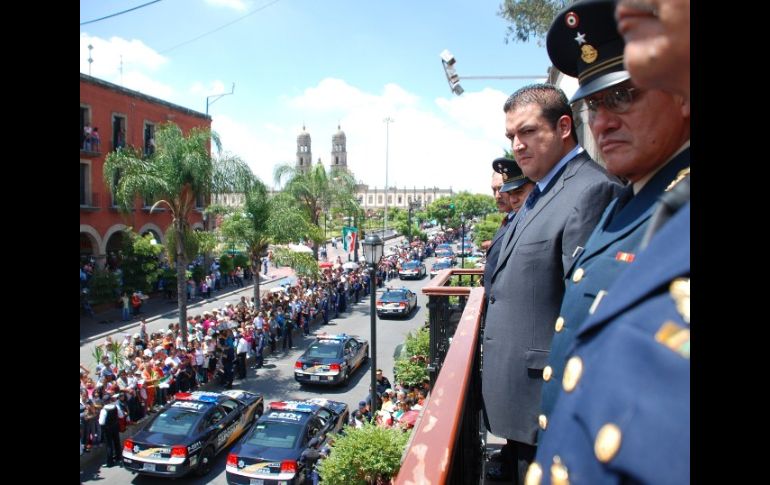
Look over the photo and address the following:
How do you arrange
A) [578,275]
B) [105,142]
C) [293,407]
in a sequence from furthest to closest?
[105,142]
[293,407]
[578,275]

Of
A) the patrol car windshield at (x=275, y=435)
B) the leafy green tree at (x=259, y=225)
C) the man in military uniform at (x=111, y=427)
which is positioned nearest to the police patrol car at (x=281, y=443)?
the patrol car windshield at (x=275, y=435)

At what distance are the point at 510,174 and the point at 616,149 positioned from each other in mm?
3619

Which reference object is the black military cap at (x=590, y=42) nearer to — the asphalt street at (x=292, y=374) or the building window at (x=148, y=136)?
the asphalt street at (x=292, y=374)

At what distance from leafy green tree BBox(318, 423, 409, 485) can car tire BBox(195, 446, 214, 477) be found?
5.60m

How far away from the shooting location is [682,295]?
0.75 m

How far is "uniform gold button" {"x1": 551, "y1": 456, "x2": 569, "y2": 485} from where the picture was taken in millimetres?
877

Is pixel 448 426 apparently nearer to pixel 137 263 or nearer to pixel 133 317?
pixel 133 317

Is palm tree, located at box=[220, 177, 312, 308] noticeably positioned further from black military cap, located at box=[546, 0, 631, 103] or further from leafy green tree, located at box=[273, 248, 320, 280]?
black military cap, located at box=[546, 0, 631, 103]

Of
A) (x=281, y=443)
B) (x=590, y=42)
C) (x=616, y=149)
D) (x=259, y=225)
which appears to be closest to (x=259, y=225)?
(x=259, y=225)

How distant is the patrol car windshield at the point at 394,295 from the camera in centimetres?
2397

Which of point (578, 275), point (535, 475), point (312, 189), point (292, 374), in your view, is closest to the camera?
point (535, 475)

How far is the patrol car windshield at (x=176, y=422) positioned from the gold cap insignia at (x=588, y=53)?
33.6 feet
